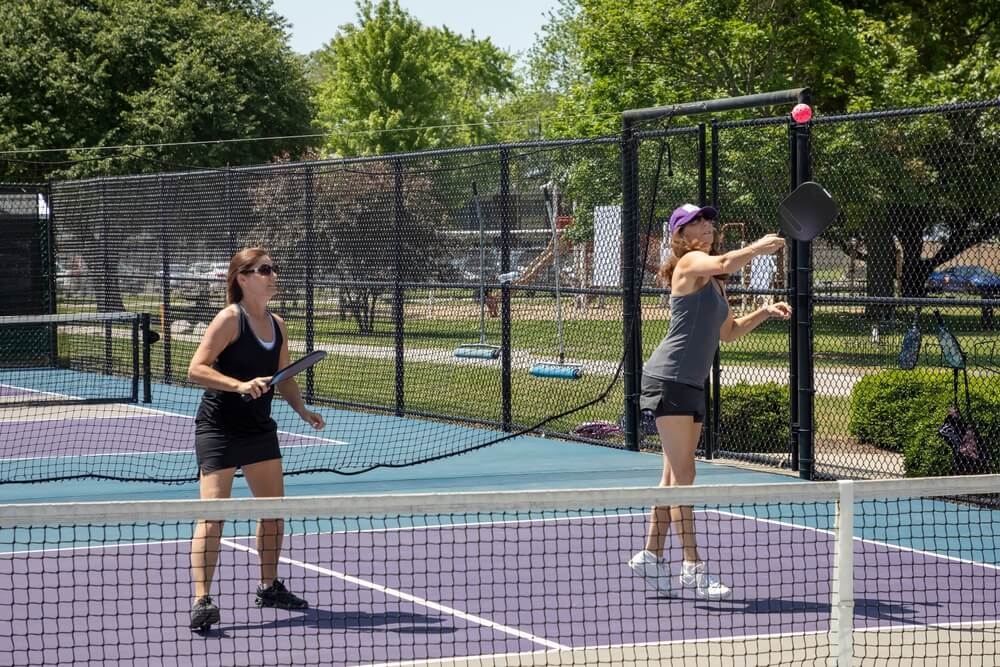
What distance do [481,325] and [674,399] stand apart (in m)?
7.04

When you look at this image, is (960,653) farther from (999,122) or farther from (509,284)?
(999,122)

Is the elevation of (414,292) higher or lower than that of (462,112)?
lower

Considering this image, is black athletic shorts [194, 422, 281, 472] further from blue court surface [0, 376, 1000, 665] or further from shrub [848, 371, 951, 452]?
shrub [848, 371, 951, 452]

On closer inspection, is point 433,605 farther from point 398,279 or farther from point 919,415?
point 398,279

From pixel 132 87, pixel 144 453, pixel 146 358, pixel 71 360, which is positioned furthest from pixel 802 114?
pixel 132 87

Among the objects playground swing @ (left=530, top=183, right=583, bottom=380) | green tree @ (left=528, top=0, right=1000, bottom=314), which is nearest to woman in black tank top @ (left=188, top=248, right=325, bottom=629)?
playground swing @ (left=530, top=183, right=583, bottom=380)

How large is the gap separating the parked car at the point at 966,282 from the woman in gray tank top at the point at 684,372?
5.35m

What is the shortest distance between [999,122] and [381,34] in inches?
1336

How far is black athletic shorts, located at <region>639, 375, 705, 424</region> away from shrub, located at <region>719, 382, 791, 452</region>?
4719 millimetres

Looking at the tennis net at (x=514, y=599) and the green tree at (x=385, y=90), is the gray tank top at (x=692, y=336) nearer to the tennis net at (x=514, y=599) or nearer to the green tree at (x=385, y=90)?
the tennis net at (x=514, y=599)

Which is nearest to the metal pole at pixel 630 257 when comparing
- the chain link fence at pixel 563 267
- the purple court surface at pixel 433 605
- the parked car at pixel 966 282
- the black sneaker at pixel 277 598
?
the chain link fence at pixel 563 267

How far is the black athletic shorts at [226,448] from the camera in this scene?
6.65 metres

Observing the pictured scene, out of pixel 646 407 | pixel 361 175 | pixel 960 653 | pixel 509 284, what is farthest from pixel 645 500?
pixel 361 175

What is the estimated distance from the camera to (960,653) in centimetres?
589
